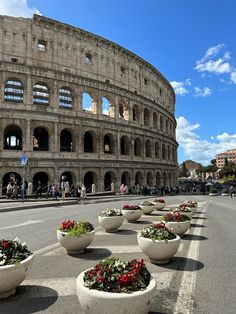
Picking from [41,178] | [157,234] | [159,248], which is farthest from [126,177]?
[159,248]

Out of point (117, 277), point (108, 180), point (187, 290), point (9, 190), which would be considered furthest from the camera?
point (108, 180)

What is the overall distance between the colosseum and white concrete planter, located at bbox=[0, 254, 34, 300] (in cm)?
2771

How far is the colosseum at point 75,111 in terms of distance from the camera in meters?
35.1

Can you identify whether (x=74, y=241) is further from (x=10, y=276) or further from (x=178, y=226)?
(x=178, y=226)

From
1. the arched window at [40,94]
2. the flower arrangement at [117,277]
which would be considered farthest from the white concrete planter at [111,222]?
the arched window at [40,94]

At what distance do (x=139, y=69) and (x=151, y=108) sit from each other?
6745 mm

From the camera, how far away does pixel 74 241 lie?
29.4 feet

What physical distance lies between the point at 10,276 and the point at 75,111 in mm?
34105

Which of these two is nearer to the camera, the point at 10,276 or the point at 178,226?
the point at 10,276

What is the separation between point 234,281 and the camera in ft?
22.3

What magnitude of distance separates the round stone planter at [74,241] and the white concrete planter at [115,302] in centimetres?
439

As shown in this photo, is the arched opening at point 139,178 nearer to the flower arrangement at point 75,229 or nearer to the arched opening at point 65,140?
the arched opening at point 65,140

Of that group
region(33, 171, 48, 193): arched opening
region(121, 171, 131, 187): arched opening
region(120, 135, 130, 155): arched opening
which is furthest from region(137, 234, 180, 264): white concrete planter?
region(120, 135, 130, 155): arched opening

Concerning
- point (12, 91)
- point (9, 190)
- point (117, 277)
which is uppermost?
point (12, 91)
